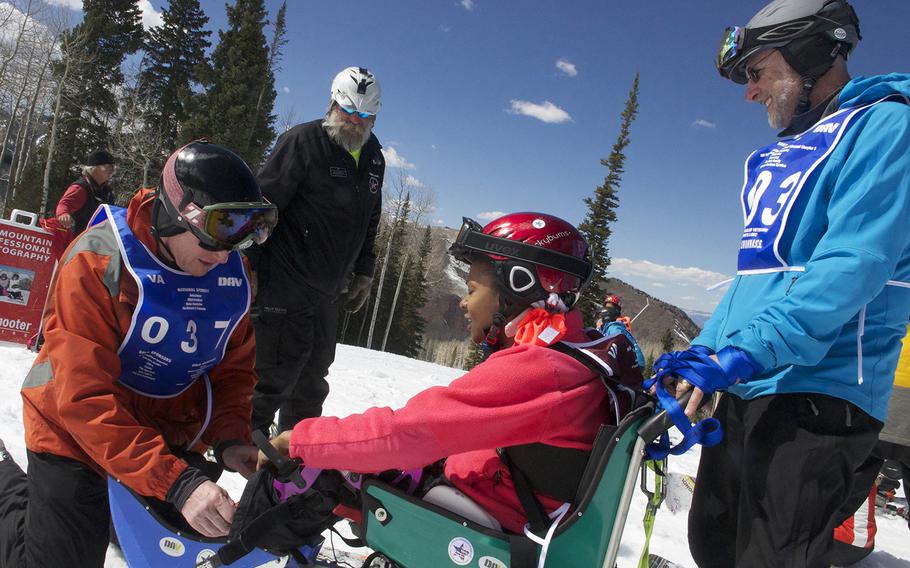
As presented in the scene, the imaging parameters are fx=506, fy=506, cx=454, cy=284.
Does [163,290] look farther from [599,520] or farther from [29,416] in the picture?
[599,520]

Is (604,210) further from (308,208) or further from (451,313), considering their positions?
(451,313)

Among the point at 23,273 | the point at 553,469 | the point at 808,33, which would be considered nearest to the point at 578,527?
the point at 553,469

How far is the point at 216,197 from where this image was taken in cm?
206

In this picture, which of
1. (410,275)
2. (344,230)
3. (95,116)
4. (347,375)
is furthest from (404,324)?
(344,230)

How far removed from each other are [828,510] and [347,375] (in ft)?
21.1

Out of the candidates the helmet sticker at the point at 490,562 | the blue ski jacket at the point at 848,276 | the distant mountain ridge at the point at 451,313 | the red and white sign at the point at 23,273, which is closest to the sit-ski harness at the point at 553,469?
the helmet sticker at the point at 490,562

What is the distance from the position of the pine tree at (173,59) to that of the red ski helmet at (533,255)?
3721 centimetres

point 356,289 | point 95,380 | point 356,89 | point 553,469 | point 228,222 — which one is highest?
point 356,89

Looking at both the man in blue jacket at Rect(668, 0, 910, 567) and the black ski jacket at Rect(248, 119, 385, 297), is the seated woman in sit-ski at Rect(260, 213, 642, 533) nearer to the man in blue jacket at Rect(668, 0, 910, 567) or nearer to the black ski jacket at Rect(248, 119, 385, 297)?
the man in blue jacket at Rect(668, 0, 910, 567)

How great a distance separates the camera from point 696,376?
5.28 feet

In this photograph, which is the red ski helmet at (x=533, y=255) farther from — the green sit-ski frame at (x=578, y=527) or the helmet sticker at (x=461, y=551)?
the helmet sticker at (x=461, y=551)

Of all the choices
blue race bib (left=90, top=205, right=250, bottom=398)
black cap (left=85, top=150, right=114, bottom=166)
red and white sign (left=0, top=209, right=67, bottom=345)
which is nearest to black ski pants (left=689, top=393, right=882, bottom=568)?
blue race bib (left=90, top=205, right=250, bottom=398)

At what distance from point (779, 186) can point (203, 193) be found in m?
2.25

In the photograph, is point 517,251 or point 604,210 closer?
point 517,251
